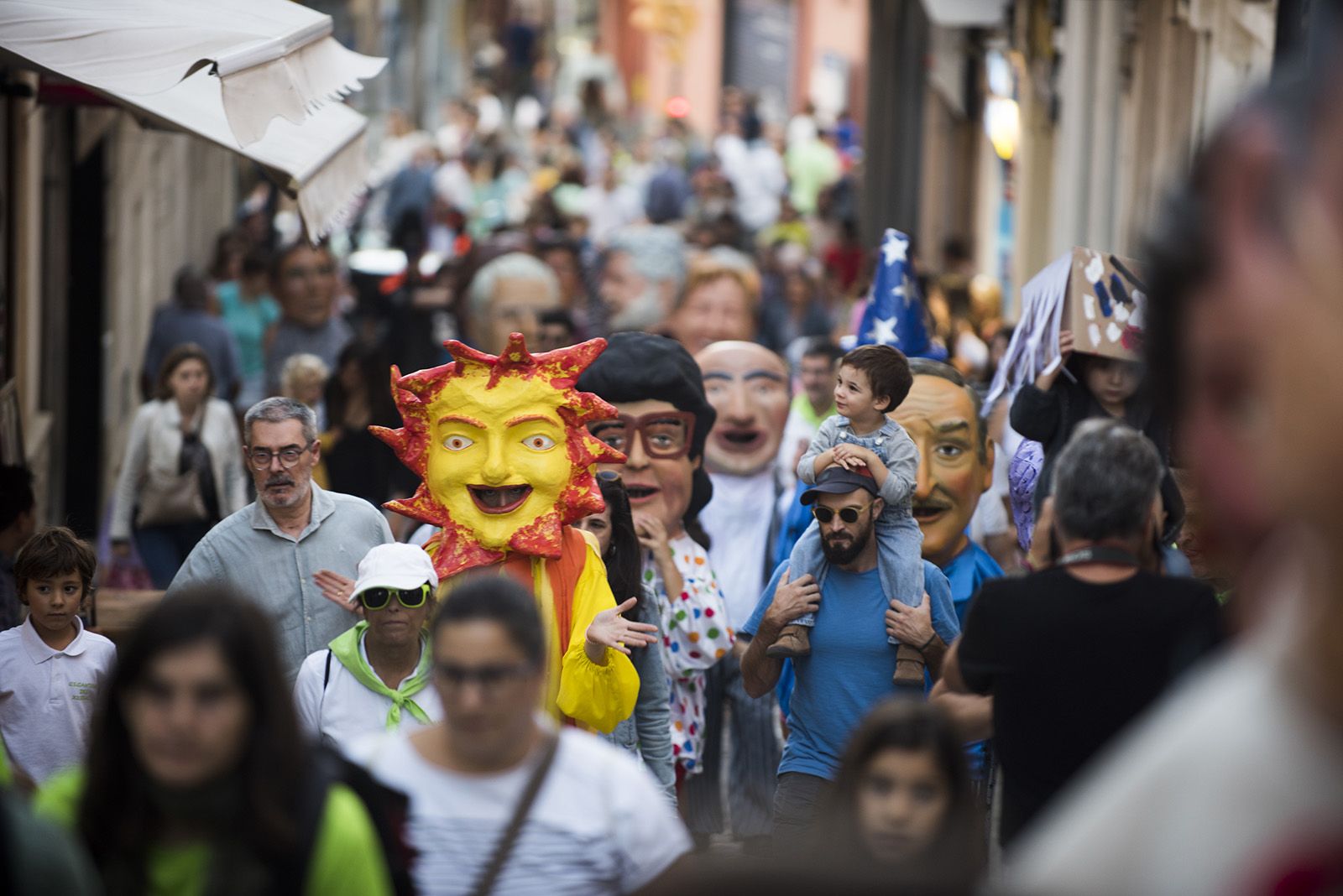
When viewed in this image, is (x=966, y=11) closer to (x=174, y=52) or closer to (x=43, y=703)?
(x=174, y=52)

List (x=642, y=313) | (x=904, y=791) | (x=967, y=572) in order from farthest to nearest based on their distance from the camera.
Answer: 1. (x=642, y=313)
2. (x=967, y=572)
3. (x=904, y=791)

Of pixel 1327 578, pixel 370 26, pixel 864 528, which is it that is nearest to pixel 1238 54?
pixel 864 528

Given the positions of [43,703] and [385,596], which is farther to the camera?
[43,703]

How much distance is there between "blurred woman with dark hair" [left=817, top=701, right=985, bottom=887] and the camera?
3.66 m

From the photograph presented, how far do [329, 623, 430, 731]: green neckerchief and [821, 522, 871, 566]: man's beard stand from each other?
4.43ft

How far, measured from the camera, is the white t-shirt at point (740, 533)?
331 inches

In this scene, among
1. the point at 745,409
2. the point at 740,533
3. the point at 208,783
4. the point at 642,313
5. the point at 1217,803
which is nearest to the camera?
the point at 1217,803

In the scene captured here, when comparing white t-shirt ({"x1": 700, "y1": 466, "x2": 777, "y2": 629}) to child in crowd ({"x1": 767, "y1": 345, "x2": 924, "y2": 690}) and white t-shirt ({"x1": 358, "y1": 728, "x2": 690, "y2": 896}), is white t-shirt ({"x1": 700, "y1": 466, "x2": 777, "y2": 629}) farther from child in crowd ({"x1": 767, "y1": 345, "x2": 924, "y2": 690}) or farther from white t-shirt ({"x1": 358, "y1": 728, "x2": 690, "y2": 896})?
white t-shirt ({"x1": 358, "y1": 728, "x2": 690, "y2": 896})

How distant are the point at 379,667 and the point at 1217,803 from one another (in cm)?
372

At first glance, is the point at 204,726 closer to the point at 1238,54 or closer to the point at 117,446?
the point at 1238,54

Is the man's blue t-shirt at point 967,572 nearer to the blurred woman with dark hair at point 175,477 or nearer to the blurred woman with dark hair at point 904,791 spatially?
the blurred woman with dark hair at point 904,791

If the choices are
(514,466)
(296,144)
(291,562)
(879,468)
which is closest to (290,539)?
(291,562)

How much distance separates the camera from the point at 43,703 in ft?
19.6

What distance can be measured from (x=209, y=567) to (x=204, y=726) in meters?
3.12
